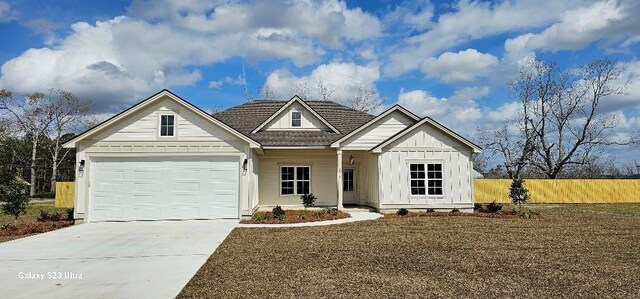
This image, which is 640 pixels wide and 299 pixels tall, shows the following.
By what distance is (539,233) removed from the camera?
1213cm

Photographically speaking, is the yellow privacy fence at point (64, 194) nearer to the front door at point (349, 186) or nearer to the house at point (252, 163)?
the house at point (252, 163)

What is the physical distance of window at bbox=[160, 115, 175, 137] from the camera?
16078 millimetres

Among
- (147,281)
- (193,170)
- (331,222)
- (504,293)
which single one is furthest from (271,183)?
(504,293)

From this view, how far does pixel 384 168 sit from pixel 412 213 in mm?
2156

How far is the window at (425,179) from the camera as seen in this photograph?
1789 cm

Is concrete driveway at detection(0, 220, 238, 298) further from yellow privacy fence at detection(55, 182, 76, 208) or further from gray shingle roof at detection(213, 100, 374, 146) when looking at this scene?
yellow privacy fence at detection(55, 182, 76, 208)

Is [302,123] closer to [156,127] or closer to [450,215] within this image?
[156,127]

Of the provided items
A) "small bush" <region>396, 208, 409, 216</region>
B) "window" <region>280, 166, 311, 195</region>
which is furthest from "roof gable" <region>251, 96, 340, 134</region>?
"small bush" <region>396, 208, 409, 216</region>

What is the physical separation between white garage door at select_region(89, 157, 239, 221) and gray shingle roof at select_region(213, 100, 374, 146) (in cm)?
353

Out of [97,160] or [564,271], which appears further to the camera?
[97,160]

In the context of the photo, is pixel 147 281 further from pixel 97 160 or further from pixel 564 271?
pixel 97 160

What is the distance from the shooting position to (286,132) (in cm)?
2050

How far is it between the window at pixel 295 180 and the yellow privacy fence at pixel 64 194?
1519cm

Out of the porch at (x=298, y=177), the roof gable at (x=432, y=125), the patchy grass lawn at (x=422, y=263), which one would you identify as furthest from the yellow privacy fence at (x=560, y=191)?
the patchy grass lawn at (x=422, y=263)
